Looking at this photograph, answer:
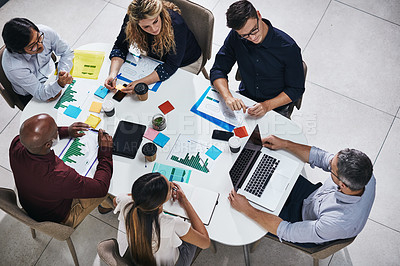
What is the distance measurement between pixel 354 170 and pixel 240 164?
67 centimetres

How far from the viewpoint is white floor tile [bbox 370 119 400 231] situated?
2998 millimetres

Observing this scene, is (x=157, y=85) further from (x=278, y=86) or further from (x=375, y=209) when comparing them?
(x=375, y=209)

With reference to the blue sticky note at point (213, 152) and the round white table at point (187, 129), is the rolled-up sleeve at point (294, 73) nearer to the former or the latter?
the round white table at point (187, 129)

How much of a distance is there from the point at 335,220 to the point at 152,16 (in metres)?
1.62

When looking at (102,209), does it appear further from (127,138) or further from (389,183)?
(389,183)

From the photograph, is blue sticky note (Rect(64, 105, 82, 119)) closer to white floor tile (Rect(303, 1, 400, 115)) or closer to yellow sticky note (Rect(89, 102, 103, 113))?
yellow sticky note (Rect(89, 102, 103, 113))

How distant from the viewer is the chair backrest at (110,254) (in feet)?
6.31

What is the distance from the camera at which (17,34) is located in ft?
8.10

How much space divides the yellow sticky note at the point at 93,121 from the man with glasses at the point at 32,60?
287mm

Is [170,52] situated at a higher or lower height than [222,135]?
higher

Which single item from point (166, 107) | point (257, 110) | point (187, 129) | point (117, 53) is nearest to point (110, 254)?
point (187, 129)

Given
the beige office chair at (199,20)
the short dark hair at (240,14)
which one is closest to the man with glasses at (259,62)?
the short dark hair at (240,14)

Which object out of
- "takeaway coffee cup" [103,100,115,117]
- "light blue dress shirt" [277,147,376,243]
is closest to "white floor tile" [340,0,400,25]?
"light blue dress shirt" [277,147,376,243]

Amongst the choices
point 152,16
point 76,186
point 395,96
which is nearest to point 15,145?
point 76,186
